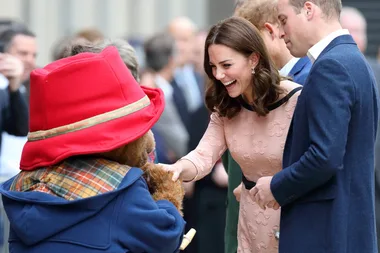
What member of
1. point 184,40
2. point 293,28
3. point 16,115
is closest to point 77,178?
point 293,28

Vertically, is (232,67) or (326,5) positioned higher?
(326,5)

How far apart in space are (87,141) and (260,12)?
4.49 ft

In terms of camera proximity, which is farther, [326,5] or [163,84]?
[163,84]

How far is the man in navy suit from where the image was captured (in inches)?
142

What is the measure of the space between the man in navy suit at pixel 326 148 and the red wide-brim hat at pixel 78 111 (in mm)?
640

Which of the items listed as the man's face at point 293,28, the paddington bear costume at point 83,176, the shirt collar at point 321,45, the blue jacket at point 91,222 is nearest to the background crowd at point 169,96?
the man's face at point 293,28

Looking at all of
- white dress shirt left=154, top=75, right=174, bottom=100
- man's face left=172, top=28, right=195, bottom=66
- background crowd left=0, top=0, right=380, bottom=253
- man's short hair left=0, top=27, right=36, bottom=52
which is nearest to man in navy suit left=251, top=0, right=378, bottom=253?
background crowd left=0, top=0, right=380, bottom=253

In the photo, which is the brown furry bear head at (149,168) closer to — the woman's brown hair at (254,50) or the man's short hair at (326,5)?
the woman's brown hair at (254,50)

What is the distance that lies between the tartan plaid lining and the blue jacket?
0.10 ft

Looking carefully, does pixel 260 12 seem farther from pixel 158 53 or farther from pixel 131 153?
pixel 158 53

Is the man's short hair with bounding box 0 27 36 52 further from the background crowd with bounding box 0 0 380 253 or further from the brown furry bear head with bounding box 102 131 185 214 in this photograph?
the brown furry bear head with bounding box 102 131 185 214

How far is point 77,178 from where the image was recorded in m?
3.44

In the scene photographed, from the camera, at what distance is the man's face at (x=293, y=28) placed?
3.80m

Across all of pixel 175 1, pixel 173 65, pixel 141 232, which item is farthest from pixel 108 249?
pixel 175 1
